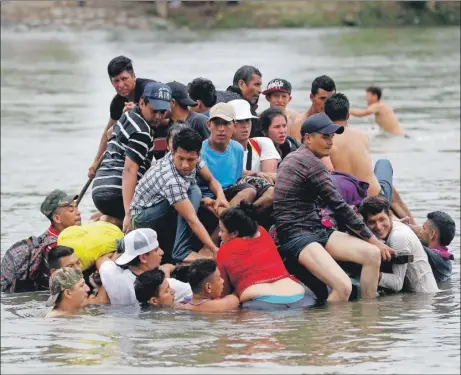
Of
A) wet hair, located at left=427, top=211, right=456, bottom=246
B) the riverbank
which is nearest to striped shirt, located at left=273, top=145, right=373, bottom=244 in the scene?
wet hair, located at left=427, top=211, right=456, bottom=246

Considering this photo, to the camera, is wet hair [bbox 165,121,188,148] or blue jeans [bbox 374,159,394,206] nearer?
wet hair [bbox 165,121,188,148]

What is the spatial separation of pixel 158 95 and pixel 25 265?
80.5 inches

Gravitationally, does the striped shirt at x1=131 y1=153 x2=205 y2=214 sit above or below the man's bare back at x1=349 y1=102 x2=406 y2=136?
below

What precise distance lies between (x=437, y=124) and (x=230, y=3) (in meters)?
49.7

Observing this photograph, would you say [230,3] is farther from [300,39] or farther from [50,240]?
[50,240]

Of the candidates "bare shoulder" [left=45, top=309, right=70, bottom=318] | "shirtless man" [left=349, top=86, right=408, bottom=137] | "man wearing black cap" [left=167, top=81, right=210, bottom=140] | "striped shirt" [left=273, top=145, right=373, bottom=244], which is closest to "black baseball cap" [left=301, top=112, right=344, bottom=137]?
"striped shirt" [left=273, top=145, right=373, bottom=244]

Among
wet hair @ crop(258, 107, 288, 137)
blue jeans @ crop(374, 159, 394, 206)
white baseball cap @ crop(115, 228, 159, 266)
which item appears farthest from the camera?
blue jeans @ crop(374, 159, 394, 206)

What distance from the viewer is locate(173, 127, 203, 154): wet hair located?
12.0 meters

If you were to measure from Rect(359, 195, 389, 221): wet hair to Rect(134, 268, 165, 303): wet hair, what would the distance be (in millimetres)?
1874

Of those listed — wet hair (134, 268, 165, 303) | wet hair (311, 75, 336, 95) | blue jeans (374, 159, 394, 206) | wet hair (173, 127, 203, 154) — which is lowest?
wet hair (134, 268, 165, 303)

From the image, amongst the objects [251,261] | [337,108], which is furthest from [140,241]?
[337,108]

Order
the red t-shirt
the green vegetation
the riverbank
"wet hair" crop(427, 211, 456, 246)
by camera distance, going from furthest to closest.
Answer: the riverbank < the green vegetation < "wet hair" crop(427, 211, 456, 246) < the red t-shirt

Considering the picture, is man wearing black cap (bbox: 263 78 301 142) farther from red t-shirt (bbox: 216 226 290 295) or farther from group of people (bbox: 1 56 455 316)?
red t-shirt (bbox: 216 226 290 295)

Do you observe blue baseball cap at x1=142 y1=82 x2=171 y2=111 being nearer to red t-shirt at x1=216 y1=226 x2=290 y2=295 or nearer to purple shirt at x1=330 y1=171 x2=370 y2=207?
red t-shirt at x1=216 y1=226 x2=290 y2=295
